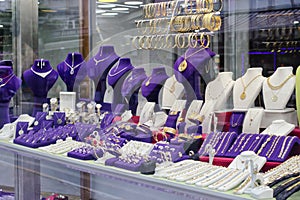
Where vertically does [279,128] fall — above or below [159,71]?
below

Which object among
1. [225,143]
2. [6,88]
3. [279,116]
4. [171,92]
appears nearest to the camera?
[225,143]

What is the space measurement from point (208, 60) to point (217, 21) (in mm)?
174

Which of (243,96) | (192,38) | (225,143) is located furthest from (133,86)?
(225,143)

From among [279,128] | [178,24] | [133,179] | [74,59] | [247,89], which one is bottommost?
[133,179]

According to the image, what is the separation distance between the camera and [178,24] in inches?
75.5

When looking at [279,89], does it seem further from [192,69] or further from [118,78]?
[118,78]

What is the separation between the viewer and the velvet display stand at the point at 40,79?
2049mm

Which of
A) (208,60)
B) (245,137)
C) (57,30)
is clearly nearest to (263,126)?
(245,137)

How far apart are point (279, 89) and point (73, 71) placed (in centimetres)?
85

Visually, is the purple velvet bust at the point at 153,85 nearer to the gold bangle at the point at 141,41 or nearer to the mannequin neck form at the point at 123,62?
the mannequin neck form at the point at 123,62

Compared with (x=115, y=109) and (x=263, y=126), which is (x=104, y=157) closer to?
(x=115, y=109)

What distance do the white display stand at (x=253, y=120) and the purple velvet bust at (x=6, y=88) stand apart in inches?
39.8

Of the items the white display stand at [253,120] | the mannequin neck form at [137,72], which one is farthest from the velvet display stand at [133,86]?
the white display stand at [253,120]

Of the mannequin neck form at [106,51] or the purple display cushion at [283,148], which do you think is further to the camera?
the mannequin neck form at [106,51]
